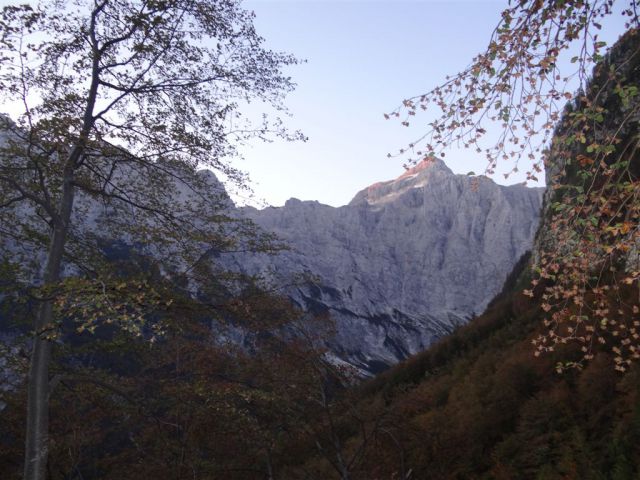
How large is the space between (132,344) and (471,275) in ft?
474

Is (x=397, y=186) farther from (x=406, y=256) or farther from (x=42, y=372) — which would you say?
(x=42, y=372)

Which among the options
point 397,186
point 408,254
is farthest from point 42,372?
point 397,186

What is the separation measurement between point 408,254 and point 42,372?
481 feet

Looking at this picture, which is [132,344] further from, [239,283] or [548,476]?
[548,476]

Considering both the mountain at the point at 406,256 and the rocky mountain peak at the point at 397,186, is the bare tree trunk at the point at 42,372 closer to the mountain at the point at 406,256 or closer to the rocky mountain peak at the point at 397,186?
the mountain at the point at 406,256

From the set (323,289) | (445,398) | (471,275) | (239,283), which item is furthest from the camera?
(471,275)

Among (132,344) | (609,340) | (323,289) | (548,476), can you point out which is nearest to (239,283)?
(132,344)

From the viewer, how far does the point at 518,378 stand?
13.1 metres

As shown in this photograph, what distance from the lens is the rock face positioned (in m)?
134

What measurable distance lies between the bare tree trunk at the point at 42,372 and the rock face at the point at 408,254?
11956 centimetres

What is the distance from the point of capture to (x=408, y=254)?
15000 centimetres

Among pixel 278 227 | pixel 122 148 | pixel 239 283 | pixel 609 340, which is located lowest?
pixel 609 340

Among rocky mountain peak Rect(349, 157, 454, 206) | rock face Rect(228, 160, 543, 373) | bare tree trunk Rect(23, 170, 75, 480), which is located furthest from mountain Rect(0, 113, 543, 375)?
bare tree trunk Rect(23, 170, 75, 480)

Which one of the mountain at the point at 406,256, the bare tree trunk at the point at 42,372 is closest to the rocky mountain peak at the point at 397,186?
the mountain at the point at 406,256
